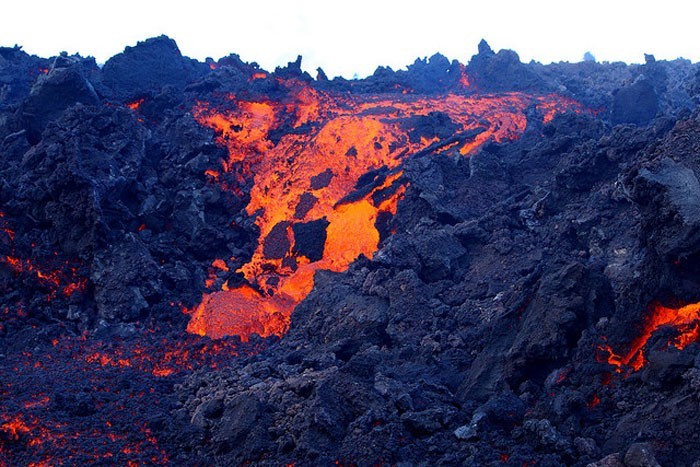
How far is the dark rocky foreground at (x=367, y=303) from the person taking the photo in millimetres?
8445

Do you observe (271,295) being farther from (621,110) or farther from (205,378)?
(621,110)

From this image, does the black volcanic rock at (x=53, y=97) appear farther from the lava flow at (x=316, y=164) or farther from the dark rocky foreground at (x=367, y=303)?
the lava flow at (x=316, y=164)

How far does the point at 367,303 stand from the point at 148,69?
17.9 meters

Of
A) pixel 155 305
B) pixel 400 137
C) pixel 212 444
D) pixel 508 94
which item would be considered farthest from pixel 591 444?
pixel 508 94

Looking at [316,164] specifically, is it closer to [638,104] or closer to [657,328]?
[638,104]

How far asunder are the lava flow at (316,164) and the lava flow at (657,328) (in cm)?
823

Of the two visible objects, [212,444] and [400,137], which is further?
[400,137]

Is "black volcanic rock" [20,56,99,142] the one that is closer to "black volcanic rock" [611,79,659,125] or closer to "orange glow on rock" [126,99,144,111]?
"orange glow on rock" [126,99,144,111]

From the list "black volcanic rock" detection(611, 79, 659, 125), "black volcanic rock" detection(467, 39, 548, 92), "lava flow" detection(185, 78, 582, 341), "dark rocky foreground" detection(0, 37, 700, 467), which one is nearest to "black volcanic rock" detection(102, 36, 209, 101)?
"dark rocky foreground" detection(0, 37, 700, 467)

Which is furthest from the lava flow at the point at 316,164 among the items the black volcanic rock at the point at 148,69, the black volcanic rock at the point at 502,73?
the black volcanic rock at the point at 148,69

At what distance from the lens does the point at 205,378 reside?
40.1 feet

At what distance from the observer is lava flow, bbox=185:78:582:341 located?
16.6m

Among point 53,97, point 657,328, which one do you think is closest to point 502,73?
point 53,97

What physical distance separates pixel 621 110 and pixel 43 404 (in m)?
21.5
